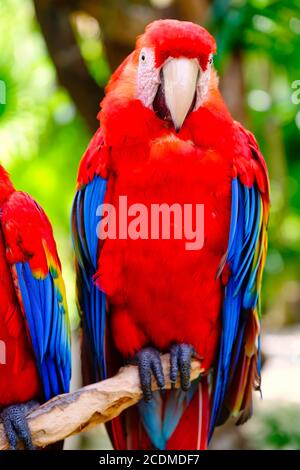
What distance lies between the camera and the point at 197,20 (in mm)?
1526

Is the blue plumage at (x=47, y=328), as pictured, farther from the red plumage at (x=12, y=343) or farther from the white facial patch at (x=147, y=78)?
the white facial patch at (x=147, y=78)

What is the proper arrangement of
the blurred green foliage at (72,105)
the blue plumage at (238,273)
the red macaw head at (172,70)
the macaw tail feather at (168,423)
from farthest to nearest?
the blurred green foliage at (72,105), the macaw tail feather at (168,423), the blue plumage at (238,273), the red macaw head at (172,70)

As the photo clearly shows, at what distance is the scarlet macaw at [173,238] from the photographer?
3.10 ft

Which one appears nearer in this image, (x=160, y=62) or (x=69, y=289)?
(x=160, y=62)

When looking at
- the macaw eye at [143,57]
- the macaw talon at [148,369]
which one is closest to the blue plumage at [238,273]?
the macaw talon at [148,369]

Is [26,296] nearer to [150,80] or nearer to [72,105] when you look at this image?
[150,80]

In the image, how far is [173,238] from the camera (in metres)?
1.01

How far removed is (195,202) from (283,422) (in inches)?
25.8

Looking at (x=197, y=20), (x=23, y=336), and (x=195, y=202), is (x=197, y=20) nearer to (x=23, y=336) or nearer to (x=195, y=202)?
(x=195, y=202)

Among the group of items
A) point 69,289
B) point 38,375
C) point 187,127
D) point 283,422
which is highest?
point 187,127

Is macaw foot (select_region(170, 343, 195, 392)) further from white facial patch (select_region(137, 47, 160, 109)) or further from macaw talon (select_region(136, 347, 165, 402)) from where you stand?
white facial patch (select_region(137, 47, 160, 109))

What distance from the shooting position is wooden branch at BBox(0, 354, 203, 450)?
933mm

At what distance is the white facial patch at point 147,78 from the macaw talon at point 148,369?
374mm
